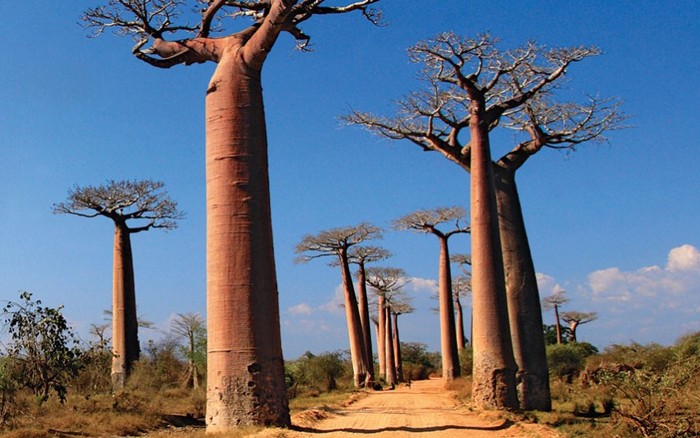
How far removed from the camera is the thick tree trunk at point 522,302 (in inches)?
445

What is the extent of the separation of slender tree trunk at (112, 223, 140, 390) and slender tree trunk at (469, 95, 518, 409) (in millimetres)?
9845

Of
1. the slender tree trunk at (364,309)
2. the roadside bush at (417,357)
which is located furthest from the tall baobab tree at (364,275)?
the roadside bush at (417,357)

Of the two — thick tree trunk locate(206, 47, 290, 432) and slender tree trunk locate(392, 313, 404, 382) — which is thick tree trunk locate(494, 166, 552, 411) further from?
slender tree trunk locate(392, 313, 404, 382)

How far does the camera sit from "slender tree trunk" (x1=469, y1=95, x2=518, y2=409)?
10344 mm

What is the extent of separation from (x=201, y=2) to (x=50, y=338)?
580 centimetres

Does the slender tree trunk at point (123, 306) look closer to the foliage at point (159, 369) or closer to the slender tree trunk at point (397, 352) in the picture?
the foliage at point (159, 369)

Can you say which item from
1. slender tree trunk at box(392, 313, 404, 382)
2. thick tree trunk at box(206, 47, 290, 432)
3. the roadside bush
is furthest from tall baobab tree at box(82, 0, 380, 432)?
the roadside bush

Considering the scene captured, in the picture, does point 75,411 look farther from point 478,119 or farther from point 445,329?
point 445,329

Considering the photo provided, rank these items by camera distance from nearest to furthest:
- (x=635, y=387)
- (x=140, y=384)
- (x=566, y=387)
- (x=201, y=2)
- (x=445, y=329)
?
(x=635, y=387) < (x=201, y=2) < (x=566, y=387) < (x=140, y=384) < (x=445, y=329)

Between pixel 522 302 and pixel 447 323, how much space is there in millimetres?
10638

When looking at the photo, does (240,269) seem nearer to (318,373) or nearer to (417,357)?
(318,373)

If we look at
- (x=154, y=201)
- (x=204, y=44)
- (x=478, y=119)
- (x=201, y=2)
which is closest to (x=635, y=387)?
(x=478, y=119)

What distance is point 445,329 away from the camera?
22.3m

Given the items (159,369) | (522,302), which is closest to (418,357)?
(159,369)
